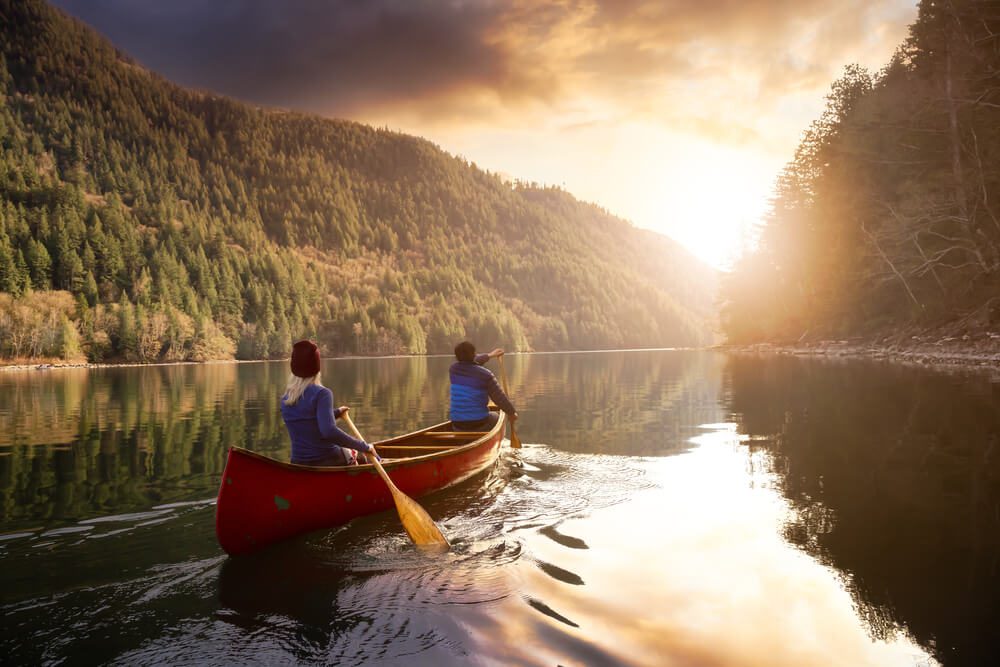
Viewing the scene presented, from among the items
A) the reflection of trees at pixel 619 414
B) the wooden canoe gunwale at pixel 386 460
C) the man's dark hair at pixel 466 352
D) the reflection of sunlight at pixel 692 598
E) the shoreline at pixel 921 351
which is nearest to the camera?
the reflection of sunlight at pixel 692 598

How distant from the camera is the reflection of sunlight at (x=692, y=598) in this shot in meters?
4.91

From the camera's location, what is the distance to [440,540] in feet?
25.8

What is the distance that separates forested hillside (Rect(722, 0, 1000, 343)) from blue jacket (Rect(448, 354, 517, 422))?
28.2m

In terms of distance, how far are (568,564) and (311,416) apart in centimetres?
404

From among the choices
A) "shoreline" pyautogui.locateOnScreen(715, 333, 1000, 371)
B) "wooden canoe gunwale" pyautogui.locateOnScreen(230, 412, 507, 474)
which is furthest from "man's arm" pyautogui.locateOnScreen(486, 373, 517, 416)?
"shoreline" pyautogui.locateOnScreen(715, 333, 1000, 371)

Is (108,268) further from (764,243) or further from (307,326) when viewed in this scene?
(764,243)

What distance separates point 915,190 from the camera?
35812 mm

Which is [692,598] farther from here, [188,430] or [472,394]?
[188,430]

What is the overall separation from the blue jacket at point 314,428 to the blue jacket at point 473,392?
15.5ft

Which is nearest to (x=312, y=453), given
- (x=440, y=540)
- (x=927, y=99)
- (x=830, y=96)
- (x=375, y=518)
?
(x=375, y=518)

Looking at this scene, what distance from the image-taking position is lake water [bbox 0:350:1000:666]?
510 centimetres

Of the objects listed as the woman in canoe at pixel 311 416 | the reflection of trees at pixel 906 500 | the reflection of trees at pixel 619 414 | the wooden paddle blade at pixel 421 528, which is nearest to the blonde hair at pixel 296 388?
the woman in canoe at pixel 311 416

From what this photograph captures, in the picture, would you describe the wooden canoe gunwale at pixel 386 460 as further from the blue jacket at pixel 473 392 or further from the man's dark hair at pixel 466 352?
the man's dark hair at pixel 466 352

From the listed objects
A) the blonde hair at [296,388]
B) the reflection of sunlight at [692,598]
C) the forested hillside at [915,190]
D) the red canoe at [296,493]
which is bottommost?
the reflection of sunlight at [692,598]
